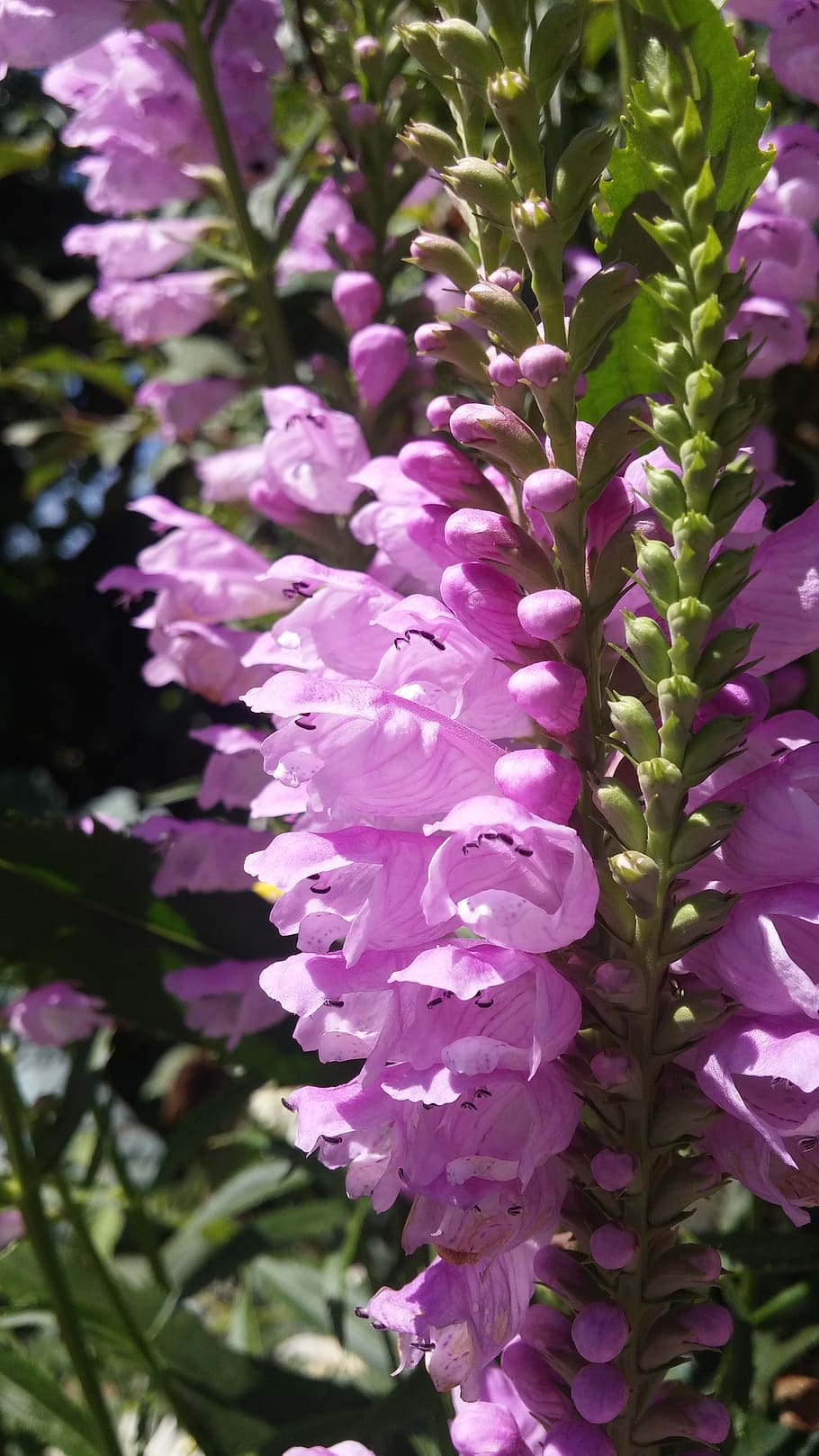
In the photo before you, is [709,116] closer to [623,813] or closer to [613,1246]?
[623,813]

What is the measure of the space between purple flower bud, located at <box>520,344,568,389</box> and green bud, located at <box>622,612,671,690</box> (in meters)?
0.07

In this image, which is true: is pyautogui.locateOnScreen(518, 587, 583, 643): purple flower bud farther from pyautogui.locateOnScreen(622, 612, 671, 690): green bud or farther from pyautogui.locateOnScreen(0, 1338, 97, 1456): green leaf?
pyautogui.locateOnScreen(0, 1338, 97, 1456): green leaf

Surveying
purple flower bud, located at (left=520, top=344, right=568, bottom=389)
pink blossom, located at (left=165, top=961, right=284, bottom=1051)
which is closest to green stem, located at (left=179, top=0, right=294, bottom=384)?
pink blossom, located at (left=165, top=961, right=284, bottom=1051)

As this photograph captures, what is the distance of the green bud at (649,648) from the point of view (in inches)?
12.1

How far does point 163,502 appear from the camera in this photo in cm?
70

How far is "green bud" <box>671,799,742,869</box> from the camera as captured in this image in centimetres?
31

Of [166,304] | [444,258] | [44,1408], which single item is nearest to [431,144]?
[444,258]

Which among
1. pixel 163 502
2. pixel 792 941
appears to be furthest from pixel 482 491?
pixel 163 502

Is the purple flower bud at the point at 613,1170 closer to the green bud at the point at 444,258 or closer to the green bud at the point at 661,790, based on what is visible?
the green bud at the point at 661,790

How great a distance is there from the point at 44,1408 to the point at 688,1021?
0.51 m

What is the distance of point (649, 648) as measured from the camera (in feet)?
1.01

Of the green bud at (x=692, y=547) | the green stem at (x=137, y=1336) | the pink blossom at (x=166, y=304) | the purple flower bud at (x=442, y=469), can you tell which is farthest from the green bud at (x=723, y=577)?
the pink blossom at (x=166, y=304)

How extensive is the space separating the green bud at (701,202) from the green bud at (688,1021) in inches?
7.2

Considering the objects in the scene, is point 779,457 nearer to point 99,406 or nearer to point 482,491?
point 482,491
